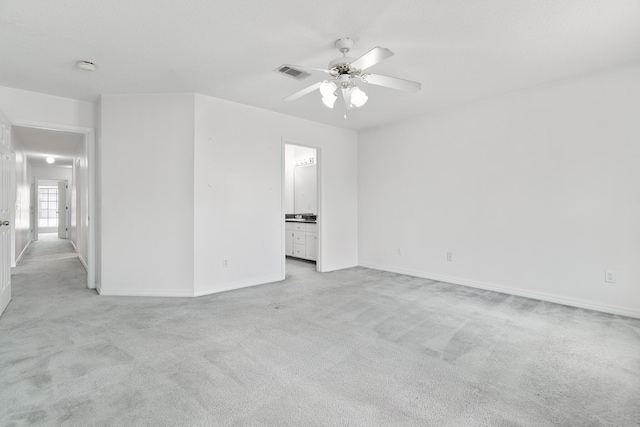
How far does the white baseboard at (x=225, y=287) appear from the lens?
3.88 metres

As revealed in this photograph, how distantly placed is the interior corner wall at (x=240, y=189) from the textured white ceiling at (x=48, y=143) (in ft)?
9.71

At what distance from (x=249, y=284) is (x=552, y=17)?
13.5 feet

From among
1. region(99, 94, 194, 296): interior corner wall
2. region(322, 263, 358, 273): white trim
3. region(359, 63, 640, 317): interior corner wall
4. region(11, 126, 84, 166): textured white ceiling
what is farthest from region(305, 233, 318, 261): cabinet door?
region(11, 126, 84, 166): textured white ceiling

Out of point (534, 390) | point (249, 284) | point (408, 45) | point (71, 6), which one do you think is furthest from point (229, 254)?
point (534, 390)

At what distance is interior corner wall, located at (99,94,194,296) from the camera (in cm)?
383

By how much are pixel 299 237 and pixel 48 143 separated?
17.4 feet

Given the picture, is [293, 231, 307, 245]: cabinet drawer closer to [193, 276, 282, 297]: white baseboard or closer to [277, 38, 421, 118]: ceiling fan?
[193, 276, 282, 297]: white baseboard

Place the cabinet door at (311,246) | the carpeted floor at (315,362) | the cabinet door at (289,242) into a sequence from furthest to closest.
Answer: the cabinet door at (289,242) → the cabinet door at (311,246) → the carpeted floor at (315,362)

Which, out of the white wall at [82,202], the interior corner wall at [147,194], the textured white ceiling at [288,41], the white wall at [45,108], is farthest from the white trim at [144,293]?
the textured white ceiling at [288,41]

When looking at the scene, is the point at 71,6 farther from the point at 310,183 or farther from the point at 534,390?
the point at 310,183

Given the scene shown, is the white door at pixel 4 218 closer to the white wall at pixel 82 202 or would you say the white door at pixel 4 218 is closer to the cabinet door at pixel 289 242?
the white wall at pixel 82 202

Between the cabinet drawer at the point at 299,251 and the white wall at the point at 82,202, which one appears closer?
the white wall at the point at 82,202

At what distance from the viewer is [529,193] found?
147 inches

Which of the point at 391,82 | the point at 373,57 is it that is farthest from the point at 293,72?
the point at 373,57
